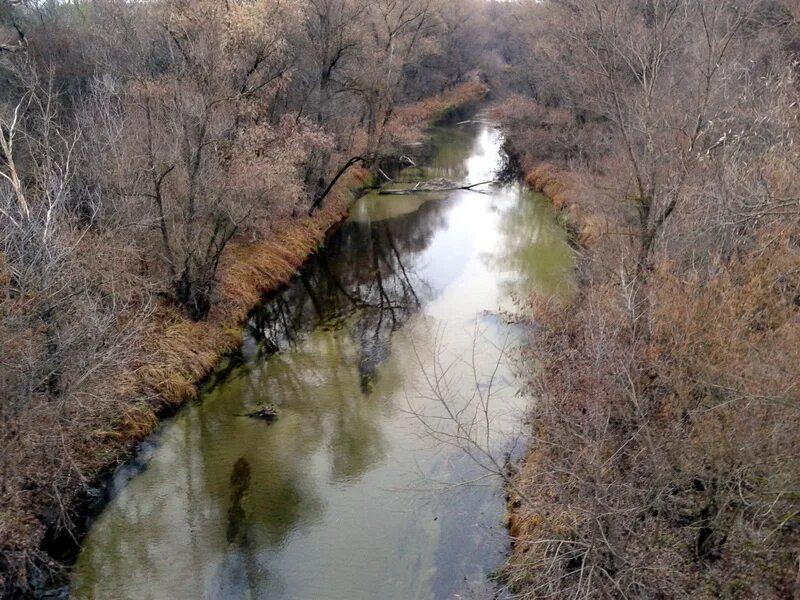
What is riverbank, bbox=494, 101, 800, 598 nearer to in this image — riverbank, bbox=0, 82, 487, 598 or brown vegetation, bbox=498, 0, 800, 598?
brown vegetation, bbox=498, 0, 800, 598

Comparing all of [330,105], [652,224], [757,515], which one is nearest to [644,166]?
[652,224]

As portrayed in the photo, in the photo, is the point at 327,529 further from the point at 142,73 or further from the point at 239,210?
the point at 142,73

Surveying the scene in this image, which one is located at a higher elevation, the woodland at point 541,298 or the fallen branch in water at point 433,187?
the fallen branch in water at point 433,187

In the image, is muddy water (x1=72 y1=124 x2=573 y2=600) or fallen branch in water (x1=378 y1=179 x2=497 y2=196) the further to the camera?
fallen branch in water (x1=378 y1=179 x2=497 y2=196)

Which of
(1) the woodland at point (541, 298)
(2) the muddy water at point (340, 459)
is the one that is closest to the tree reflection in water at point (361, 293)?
(2) the muddy water at point (340, 459)

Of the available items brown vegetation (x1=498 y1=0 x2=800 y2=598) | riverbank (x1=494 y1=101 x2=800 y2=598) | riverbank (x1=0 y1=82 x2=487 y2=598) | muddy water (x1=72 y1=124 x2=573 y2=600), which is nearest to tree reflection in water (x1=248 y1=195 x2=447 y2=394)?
muddy water (x1=72 y1=124 x2=573 y2=600)

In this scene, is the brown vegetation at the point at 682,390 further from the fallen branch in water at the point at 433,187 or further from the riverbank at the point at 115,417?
the fallen branch in water at the point at 433,187
